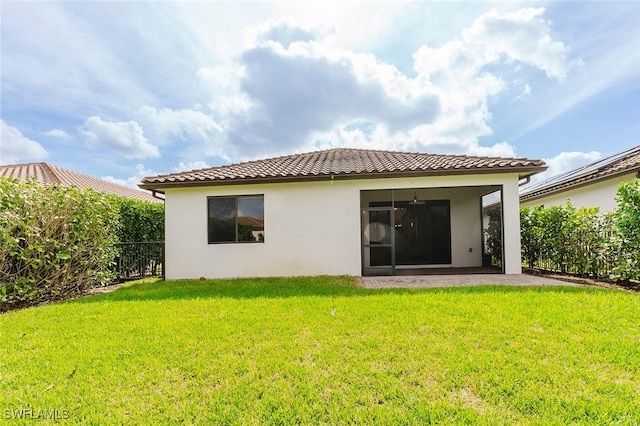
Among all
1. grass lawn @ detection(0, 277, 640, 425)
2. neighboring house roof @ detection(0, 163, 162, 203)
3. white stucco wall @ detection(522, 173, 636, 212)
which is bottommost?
grass lawn @ detection(0, 277, 640, 425)

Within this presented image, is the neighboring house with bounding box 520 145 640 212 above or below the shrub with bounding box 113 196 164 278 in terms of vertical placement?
above

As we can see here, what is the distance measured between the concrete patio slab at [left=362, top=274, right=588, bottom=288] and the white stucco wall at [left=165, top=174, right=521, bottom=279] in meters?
1.24

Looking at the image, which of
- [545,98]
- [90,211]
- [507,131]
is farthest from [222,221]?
[507,131]

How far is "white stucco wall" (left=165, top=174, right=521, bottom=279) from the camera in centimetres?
938

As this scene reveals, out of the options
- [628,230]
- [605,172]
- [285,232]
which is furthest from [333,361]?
[605,172]

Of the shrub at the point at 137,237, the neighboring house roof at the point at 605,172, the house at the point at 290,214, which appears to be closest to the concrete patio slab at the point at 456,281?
the house at the point at 290,214

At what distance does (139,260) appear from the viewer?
421 inches

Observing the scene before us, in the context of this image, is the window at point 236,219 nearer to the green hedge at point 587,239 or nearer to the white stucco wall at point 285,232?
the white stucco wall at point 285,232

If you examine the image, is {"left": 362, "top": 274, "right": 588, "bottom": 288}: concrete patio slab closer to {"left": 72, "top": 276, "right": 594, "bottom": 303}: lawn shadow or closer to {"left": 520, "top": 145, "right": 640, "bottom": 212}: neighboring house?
{"left": 72, "top": 276, "right": 594, "bottom": 303}: lawn shadow

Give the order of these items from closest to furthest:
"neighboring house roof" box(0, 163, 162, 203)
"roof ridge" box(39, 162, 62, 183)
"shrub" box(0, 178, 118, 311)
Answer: "shrub" box(0, 178, 118, 311) < "neighboring house roof" box(0, 163, 162, 203) < "roof ridge" box(39, 162, 62, 183)

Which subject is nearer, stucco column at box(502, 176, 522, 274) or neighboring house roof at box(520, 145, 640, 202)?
stucco column at box(502, 176, 522, 274)

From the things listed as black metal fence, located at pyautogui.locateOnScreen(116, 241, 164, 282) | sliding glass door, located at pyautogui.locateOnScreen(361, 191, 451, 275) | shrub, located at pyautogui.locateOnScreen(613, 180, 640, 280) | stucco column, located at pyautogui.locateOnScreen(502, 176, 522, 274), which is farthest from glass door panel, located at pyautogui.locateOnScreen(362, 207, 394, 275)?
black metal fence, located at pyautogui.locateOnScreen(116, 241, 164, 282)

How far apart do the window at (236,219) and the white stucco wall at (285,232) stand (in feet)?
0.60

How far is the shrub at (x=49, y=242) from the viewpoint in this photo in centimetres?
639
